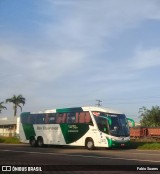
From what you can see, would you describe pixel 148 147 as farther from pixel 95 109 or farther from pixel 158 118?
pixel 158 118

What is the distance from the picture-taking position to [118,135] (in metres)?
27.5

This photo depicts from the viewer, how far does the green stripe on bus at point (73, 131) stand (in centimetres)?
2873

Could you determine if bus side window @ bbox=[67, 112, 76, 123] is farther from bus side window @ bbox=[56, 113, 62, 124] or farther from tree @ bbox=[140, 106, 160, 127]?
tree @ bbox=[140, 106, 160, 127]

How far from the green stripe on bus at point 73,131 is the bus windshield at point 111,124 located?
1.29 metres

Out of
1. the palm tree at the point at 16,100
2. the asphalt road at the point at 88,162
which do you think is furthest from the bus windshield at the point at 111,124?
the palm tree at the point at 16,100

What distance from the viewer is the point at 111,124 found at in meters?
27.4

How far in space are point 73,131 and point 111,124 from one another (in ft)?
11.6

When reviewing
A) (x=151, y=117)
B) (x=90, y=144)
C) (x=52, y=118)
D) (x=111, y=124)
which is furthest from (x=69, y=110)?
(x=151, y=117)

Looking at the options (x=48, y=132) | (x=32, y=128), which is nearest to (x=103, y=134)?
(x=48, y=132)

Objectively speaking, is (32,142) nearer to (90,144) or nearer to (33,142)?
(33,142)

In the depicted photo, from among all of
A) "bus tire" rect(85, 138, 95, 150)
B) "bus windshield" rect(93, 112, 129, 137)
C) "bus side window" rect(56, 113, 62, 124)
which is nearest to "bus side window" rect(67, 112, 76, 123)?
"bus side window" rect(56, 113, 62, 124)

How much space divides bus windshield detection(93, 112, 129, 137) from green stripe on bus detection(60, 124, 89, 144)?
1.29 metres

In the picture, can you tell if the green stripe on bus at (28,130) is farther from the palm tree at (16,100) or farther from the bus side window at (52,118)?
the palm tree at (16,100)

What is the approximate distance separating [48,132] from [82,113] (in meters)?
4.37
